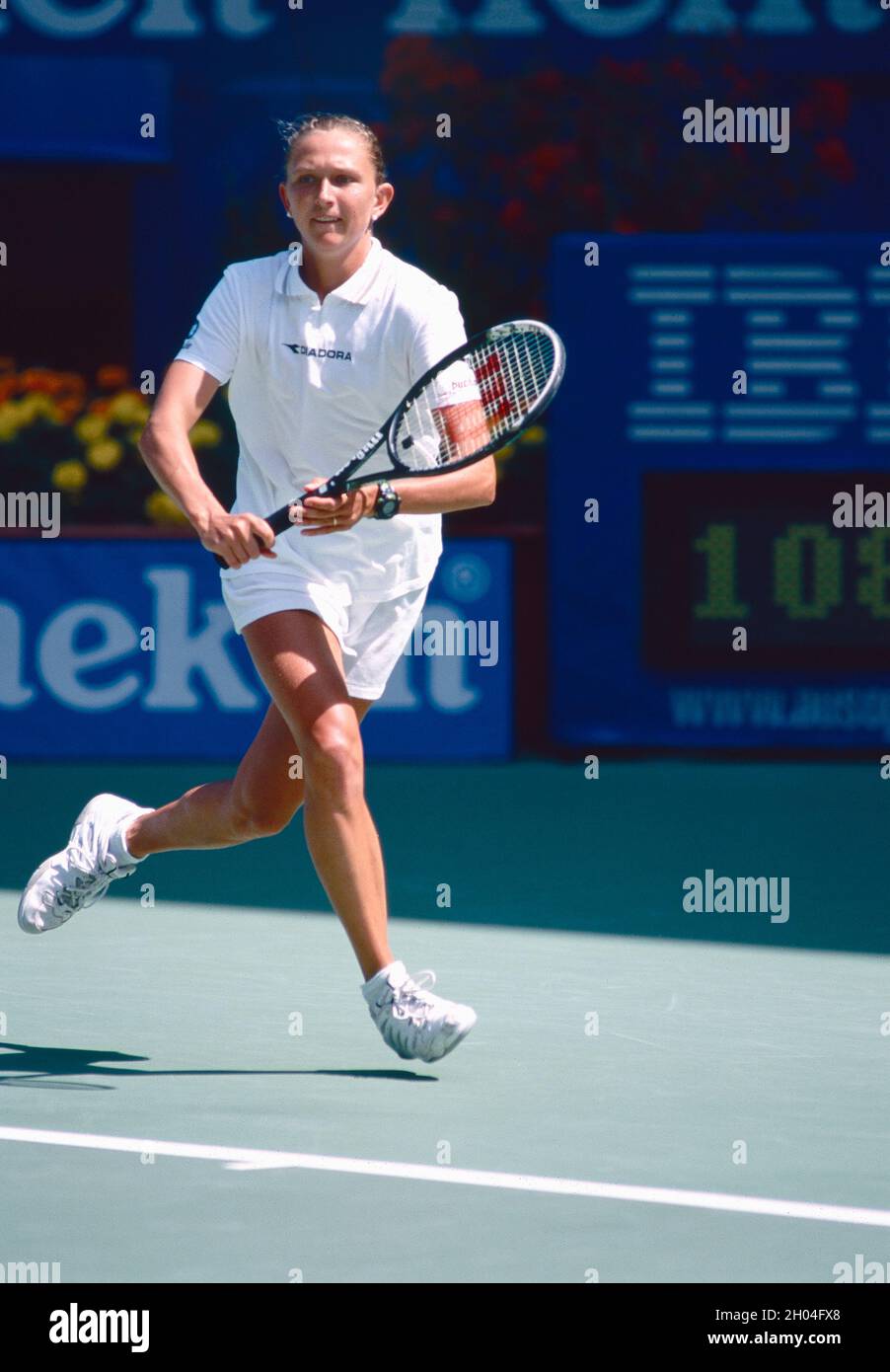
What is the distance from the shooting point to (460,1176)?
478 centimetres

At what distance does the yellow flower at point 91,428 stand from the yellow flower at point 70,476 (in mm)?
135

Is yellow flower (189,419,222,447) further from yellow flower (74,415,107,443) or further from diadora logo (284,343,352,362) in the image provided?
diadora logo (284,343,352,362)

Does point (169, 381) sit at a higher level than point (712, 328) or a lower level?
lower

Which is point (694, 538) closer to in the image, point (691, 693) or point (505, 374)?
point (691, 693)

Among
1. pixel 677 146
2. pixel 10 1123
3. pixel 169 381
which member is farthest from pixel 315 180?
pixel 677 146

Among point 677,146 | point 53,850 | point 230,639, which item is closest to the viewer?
point 53,850

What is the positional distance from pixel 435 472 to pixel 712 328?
6178 millimetres

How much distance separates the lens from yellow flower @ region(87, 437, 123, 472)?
12.5 meters

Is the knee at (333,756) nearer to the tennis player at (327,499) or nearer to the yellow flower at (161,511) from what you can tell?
the tennis player at (327,499)

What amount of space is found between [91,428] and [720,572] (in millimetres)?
3083

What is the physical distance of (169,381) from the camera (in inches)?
231

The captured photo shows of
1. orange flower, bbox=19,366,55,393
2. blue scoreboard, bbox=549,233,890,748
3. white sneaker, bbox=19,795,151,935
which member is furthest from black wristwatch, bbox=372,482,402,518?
orange flower, bbox=19,366,55,393

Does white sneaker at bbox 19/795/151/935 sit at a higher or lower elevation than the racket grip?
lower

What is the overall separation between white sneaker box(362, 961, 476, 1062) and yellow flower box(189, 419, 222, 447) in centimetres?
737
